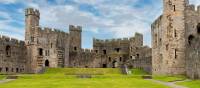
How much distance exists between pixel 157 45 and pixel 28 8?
2749 cm

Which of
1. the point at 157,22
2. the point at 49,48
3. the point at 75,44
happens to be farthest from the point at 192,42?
the point at 75,44

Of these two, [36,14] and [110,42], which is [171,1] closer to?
[36,14]

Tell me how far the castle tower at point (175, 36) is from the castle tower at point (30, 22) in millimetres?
29116

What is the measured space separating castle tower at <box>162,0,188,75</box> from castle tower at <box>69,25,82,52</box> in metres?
34.5

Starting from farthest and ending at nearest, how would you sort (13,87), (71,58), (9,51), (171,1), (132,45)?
(132,45)
(71,58)
(9,51)
(171,1)
(13,87)

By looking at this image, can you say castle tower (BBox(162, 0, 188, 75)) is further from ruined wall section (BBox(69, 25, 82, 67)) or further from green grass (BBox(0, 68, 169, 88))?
ruined wall section (BBox(69, 25, 82, 67))

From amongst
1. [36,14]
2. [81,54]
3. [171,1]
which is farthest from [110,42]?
[171,1]

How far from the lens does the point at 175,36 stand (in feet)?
188

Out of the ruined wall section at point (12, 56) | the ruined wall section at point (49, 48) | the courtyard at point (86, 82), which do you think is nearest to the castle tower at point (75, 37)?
the ruined wall section at point (49, 48)

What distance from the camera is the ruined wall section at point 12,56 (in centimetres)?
6869

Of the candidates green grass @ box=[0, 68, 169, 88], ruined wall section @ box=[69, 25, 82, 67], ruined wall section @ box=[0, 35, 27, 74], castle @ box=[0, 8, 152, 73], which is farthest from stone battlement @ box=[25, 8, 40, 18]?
green grass @ box=[0, 68, 169, 88]

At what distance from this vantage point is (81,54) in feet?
293

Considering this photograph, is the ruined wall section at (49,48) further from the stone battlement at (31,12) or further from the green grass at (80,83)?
the green grass at (80,83)

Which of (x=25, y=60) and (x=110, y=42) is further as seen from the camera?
(x=110, y=42)
